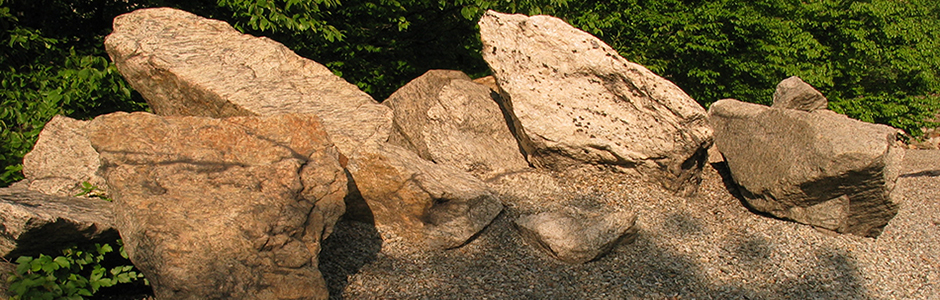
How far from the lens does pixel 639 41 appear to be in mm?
9117

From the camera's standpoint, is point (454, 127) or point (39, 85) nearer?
point (454, 127)

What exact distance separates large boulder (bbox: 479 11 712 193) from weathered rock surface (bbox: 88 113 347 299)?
2.66m

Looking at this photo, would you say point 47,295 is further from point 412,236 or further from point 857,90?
point 857,90

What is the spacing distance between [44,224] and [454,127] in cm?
386

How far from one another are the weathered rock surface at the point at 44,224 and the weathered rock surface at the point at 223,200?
47cm

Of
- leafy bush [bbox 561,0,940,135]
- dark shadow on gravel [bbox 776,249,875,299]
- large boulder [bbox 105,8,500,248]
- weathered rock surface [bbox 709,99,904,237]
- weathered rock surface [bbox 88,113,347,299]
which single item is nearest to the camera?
weathered rock surface [bbox 88,113,347,299]

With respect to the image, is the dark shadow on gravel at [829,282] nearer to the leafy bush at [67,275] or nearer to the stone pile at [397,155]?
the stone pile at [397,155]

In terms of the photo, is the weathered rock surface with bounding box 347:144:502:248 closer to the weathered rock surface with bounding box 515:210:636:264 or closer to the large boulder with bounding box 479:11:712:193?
the weathered rock surface with bounding box 515:210:636:264

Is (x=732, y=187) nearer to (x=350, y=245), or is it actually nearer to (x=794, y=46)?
(x=794, y=46)

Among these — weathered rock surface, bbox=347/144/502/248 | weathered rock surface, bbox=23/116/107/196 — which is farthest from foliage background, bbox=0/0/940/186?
weathered rock surface, bbox=347/144/502/248

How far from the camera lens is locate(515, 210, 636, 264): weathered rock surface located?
5.26 meters

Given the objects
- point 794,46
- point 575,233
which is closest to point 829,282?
point 575,233

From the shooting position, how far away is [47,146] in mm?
5797

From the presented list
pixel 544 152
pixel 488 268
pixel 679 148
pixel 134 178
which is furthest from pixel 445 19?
pixel 134 178
